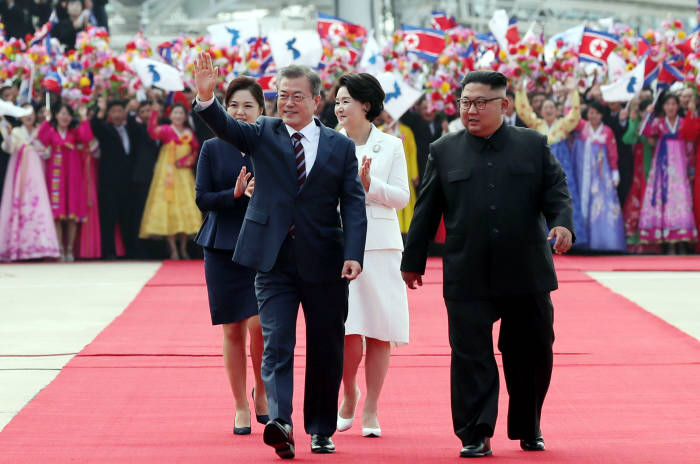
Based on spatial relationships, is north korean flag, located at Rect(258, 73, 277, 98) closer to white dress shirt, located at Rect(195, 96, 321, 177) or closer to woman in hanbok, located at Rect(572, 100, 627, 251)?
woman in hanbok, located at Rect(572, 100, 627, 251)

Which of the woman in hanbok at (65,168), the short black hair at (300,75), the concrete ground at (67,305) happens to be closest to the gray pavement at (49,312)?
the concrete ground at (67,305)

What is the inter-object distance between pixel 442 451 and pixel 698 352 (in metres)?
2.88

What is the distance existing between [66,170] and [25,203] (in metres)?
0.57

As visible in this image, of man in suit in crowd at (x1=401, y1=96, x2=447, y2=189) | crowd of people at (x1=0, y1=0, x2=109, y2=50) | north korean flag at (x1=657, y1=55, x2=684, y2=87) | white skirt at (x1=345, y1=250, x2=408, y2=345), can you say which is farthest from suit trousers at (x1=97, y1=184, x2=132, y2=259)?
white skirt at (x1=345, y1=250, x2=408, y2=345)

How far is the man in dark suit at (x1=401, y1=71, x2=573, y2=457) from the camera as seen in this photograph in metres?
4.97

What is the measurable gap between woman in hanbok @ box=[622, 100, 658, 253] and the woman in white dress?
9.29 m

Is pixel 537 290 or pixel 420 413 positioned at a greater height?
pixel 537 290

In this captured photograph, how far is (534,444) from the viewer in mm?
5000

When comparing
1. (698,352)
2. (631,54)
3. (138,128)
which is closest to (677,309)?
(698,352)

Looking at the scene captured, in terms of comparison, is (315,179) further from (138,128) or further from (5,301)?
(138,128)

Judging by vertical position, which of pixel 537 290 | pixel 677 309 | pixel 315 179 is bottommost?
pixel 677 309

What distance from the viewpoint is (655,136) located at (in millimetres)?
14742

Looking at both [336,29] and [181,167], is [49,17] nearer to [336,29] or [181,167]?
[181,167]

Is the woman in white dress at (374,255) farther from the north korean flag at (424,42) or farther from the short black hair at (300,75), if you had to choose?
the north korean flag at (424,42)
